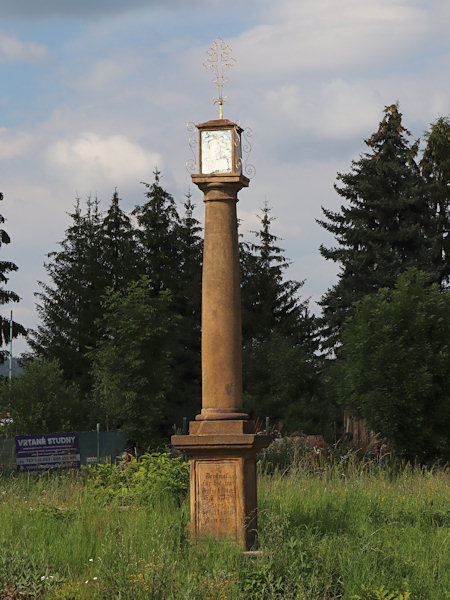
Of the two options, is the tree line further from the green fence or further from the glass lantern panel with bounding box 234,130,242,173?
the glass lantern panel with bounding box 234,130,242,173

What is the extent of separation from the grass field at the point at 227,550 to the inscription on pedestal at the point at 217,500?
31 cm

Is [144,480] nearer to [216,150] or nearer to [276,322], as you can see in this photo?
[216,150]

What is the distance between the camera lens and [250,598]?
7.83 metres

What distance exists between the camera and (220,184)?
10469 millimetres

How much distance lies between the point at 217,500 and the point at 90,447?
13.6m

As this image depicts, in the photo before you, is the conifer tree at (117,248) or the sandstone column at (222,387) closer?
the sandstone column at (222,387)

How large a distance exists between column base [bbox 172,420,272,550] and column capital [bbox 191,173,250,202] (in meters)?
2.83

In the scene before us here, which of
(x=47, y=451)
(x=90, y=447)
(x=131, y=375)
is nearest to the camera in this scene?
(x=47, y=451)

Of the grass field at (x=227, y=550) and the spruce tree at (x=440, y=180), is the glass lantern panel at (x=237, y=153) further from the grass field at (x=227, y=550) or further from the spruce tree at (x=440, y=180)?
the spruce tree at (x=440, y=180)

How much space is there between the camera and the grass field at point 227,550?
7.83m

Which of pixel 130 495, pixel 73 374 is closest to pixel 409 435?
pixel 130 495

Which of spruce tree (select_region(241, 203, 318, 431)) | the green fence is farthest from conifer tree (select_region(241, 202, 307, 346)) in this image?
the green fence

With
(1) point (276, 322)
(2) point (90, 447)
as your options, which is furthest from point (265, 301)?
(2) point (90, 447)

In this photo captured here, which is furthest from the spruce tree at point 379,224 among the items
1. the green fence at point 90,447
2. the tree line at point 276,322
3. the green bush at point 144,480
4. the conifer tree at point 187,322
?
the green bush at point 144,480
